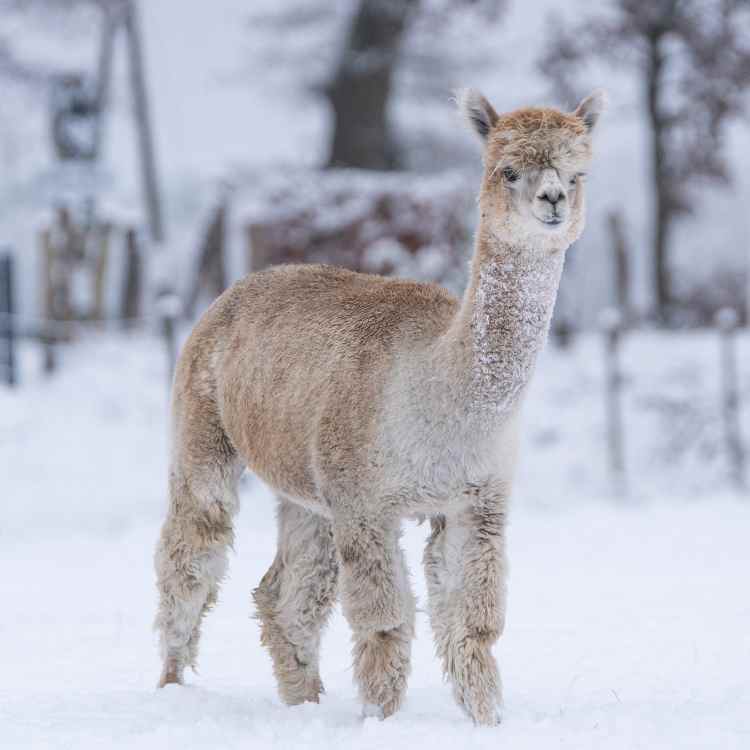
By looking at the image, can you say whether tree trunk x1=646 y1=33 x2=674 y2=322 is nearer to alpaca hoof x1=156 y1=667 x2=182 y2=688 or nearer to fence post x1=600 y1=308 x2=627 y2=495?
fence post x1=600 y1=308 x2=627 y2=495

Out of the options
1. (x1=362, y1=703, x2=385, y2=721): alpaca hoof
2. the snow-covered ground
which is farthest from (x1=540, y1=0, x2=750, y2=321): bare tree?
(x1=362, y1=703, x2=385, y2=721): alpaca hoof

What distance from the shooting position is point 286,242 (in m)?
15.1

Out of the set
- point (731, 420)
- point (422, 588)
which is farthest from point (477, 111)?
point (731, 420)

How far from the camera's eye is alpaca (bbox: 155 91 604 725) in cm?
443

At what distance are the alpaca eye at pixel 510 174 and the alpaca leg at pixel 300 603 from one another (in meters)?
1.69

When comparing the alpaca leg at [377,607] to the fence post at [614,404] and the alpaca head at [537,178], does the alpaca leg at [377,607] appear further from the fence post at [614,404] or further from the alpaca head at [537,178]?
→ the fence post at [614,404]

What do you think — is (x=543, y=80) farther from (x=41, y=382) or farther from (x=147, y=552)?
(x=147, y=552)

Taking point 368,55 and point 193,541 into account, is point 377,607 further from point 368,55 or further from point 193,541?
point 368,55

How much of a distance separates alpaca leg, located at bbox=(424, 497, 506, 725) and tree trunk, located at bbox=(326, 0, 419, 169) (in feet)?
40.2

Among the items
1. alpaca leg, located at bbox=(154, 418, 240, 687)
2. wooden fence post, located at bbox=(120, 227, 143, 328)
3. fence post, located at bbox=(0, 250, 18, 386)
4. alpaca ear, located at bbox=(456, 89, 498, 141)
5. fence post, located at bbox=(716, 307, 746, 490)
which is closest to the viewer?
alpaca ear, located at bbox=(456, 89, 498, 141)

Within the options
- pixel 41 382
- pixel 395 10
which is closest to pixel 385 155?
pixel 395 10

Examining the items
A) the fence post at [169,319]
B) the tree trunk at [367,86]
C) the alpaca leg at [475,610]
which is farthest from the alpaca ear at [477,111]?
the tree trunk at [367,86]

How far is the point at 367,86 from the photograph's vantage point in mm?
16672

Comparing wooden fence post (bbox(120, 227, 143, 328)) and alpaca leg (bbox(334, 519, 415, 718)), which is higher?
alpaca leg (bbox(334, 519, 415, 718))
